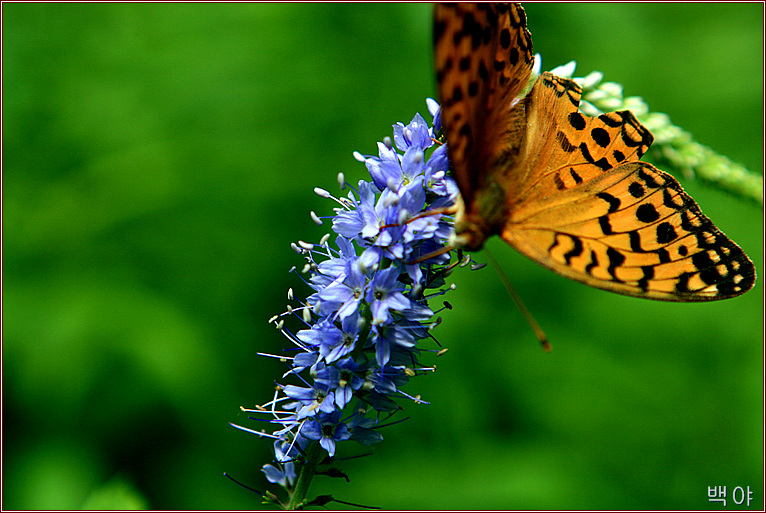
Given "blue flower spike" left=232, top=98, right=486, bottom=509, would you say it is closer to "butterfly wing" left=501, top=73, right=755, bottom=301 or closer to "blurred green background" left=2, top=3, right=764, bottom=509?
"butterfly wing" left=501, top=73, right=755, bottom=301

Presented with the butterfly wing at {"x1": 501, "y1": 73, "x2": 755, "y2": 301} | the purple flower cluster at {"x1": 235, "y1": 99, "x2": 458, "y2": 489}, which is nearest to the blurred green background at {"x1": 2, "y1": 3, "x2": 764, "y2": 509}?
the butterfly wing at {"x1": 501, "y1": 73, "x2": 755, "y2": 301}

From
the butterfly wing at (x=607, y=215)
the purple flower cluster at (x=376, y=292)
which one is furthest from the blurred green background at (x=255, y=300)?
the purple flower cluster at (x=376, y=292)

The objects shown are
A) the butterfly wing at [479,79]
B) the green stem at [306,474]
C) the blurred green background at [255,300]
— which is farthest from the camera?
the blurred green background at [255,300]

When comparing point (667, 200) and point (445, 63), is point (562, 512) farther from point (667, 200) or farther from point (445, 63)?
point (445, 63)

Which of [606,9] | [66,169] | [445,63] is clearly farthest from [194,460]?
[606,9]

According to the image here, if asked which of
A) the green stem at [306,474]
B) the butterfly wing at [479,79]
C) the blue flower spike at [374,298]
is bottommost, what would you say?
the green stem at [306,474]

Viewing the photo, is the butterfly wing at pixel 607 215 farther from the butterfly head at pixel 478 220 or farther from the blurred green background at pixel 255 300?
the blurred green background at pixel 255 300

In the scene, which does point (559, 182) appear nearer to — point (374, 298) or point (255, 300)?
point (374, 298)
